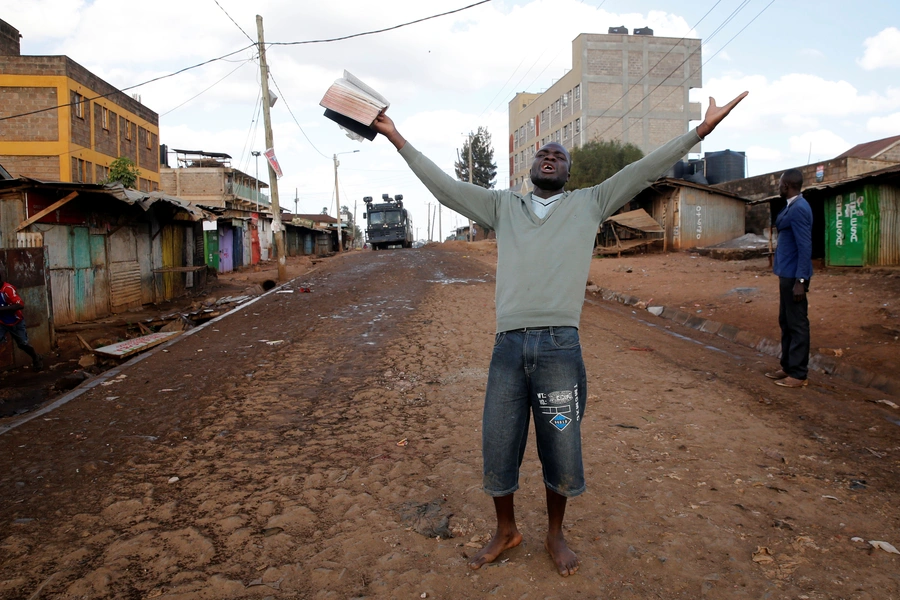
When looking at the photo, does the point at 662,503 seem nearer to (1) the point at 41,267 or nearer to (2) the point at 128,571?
(2) the point at 128,571

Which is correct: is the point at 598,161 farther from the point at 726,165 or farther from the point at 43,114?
the point at 43,114

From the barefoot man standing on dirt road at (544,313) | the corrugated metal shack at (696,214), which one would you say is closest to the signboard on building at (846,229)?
the corrugated metal shack at (696,214)

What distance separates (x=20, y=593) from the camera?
2.50m

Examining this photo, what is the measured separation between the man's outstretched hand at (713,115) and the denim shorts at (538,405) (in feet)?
3.45

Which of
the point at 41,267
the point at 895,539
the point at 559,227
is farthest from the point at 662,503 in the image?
the point at 41,267

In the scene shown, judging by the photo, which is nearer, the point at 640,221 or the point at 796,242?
the point at 796,242

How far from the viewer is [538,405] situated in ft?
8.16

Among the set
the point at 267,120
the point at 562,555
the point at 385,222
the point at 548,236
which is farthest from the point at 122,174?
the point at 562,555

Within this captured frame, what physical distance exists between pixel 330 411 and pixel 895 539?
3.90 metres

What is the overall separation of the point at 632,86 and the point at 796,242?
45.8m

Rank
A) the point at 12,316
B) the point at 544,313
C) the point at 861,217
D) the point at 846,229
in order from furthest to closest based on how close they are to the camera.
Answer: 1. the point at 846,229
2. the point at 861,217
3. the point at 12,316
4. the point at 544,313

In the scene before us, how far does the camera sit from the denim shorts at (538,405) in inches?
96.5

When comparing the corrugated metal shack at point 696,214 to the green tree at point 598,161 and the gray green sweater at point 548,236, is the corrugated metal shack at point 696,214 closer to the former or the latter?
the green tree at point 598,161

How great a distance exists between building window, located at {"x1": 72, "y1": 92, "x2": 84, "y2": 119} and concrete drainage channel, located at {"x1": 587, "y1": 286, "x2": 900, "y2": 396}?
86.6 feet
